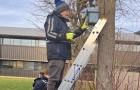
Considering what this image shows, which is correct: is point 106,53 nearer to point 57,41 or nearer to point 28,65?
point 57,41

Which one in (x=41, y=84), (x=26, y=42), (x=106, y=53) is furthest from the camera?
(x=26, y=42)

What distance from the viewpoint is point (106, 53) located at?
272 inches

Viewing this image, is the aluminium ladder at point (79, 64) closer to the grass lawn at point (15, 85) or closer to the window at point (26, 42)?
the grass lawn at point (15, 85)

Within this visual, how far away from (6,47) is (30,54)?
3.38m

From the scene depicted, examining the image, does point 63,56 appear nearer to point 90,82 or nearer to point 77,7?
point 90,82

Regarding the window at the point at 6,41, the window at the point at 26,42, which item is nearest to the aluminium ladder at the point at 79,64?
the window at the point at 26,42

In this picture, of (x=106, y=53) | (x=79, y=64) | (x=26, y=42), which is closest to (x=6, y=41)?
(x=26, y=42)

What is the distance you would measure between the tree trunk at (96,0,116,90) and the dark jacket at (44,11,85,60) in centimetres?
59

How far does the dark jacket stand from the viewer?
648 centimetres

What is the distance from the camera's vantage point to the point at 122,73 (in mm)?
7645

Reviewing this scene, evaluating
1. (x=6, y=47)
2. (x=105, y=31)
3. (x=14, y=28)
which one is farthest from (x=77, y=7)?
(x=14, y=28)

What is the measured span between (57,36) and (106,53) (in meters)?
0.95

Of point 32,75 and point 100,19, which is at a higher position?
point 100,19

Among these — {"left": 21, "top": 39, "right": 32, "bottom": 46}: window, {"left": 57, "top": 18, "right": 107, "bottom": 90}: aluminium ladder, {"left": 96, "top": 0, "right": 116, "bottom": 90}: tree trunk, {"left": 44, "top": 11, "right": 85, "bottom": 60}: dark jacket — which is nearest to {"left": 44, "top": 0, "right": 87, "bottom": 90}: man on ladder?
{"left": 44, "top": 11, "right": 85, "bottom": 60}: dark jacket
